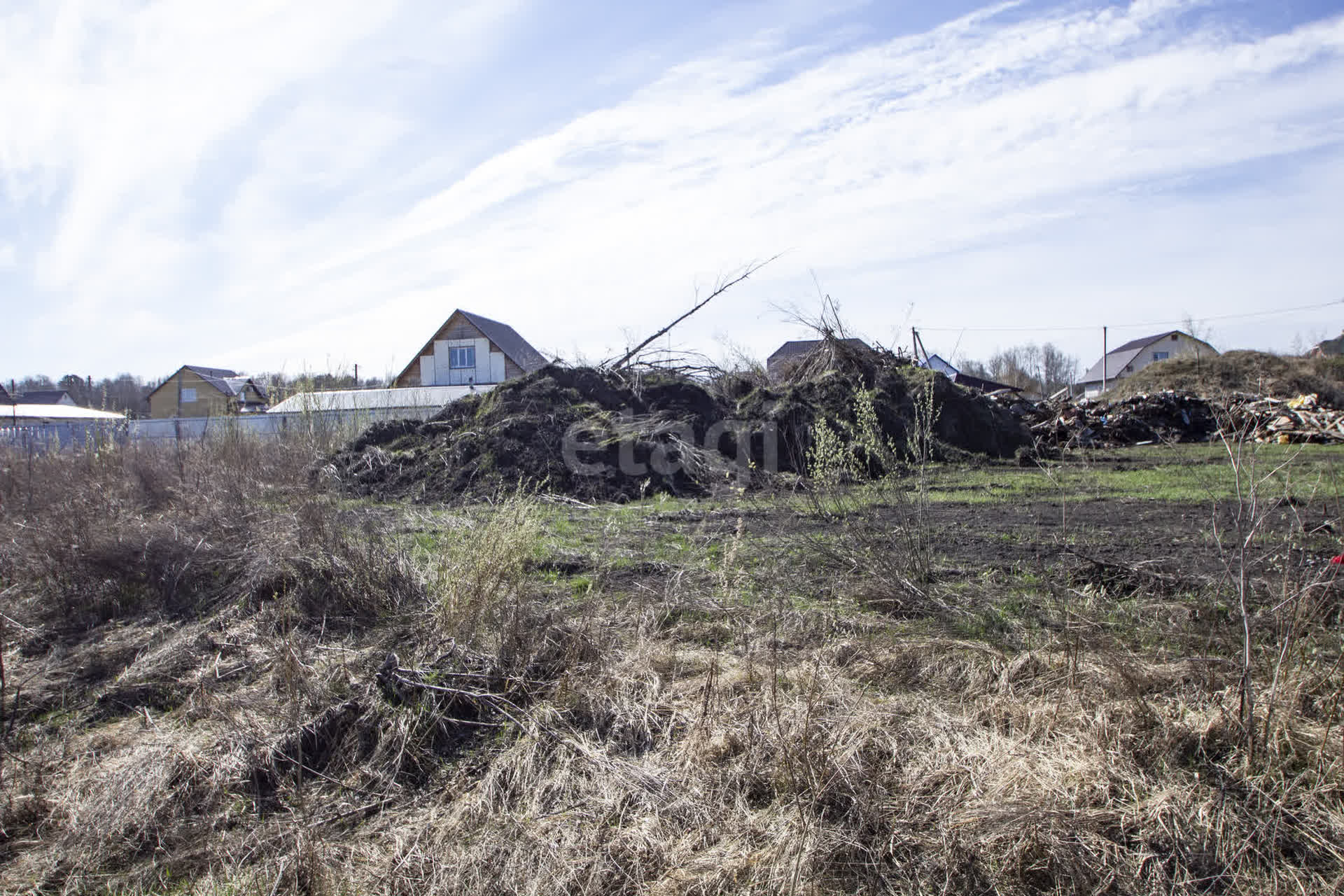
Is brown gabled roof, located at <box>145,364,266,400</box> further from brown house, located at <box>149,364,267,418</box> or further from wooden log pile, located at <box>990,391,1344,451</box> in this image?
wooden log pile, located at <box>990,391,1344,451</box>

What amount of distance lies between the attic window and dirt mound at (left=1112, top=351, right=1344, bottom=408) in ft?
88.9

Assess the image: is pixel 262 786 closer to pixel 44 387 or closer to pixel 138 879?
pixel 138 879

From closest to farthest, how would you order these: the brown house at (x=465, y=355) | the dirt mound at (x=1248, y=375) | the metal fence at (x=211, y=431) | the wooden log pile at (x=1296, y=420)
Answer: the metal fence at (x=211, y=431) → the wooden log pile at (x=1296, y=420) → the dirt mound at (x=1248, y=375) → the brown house at (x=465, y=355)

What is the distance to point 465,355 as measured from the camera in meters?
36.8

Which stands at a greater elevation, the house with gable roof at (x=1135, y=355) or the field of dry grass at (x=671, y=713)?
the house with gable roof at (x=1135, y=355)

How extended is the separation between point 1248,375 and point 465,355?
1221 inches

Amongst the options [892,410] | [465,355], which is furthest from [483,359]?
[892,410]

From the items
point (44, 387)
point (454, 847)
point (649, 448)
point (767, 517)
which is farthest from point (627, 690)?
point (44, 387)

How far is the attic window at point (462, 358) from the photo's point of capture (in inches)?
1443

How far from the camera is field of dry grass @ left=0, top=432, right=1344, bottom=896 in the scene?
8.61 ft

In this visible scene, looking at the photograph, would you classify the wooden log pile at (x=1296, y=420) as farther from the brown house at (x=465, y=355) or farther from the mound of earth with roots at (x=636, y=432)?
the brown house at (x=465, y=355)

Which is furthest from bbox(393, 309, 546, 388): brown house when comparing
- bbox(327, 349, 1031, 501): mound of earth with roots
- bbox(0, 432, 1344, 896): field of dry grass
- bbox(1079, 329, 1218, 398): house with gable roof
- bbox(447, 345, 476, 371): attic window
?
bbox(1079, 329, 1218, 398): house with gable roof

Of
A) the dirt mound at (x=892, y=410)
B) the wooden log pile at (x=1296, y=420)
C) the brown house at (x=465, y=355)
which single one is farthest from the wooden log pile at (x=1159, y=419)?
the brown house at (x=465, y=355)

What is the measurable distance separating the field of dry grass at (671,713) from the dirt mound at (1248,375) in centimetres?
1915
